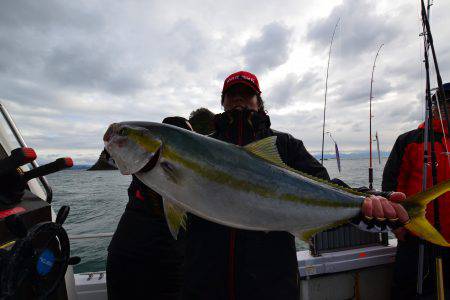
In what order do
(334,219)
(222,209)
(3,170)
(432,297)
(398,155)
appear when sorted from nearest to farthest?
(222,209) → (3,170) → (334,219) → (432,297) → (398,155)

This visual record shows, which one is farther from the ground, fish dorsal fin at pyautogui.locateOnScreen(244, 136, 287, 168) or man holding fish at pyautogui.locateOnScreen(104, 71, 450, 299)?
fish dorsal fin at pyautogui.locateOnScreen(244, 136, 287, 168)

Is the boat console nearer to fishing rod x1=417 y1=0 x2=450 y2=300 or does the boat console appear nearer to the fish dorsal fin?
the fish dorsal fin

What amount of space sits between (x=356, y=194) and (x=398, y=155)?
3.02m

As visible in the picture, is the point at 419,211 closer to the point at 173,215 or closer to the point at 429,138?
the point at 173,215

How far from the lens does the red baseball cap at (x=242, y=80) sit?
121 inches

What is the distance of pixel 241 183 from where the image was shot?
6.76 feet

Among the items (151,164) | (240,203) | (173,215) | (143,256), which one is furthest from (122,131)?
(143,256)

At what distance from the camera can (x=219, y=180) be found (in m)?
2.02

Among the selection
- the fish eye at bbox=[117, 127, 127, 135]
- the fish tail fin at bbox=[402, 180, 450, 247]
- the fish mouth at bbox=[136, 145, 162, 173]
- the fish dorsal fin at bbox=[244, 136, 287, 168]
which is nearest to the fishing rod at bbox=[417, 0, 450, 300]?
the fish tail fin at bbox=[402, 180, 450, 247]

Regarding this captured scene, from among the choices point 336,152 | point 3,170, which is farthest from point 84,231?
point 3,170

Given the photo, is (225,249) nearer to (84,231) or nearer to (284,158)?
(284,158)

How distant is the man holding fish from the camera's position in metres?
1.98

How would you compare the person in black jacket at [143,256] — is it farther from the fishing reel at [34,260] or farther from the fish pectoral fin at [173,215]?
the fish pectoral fin at [173,215]

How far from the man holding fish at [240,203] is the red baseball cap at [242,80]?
71 cm
